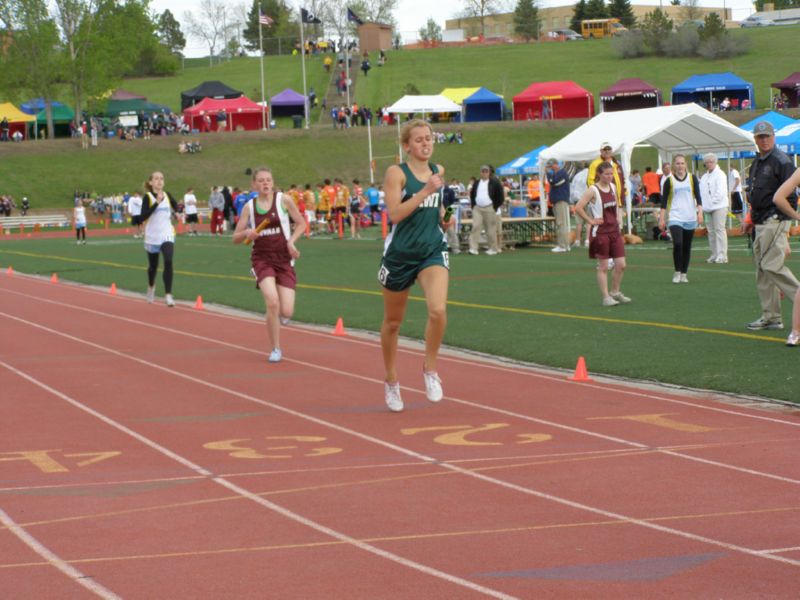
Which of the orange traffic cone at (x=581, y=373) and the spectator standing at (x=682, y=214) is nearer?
the orange traffic cone at (x=581, y=373)

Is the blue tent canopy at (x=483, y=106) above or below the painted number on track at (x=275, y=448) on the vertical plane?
above

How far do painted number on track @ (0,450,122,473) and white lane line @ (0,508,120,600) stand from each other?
1224 mm

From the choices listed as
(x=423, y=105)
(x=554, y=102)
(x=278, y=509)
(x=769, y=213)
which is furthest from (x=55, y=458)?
(x=554, y=102)

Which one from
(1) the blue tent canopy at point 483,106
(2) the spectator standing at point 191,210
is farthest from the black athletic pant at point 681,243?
(1) the blue tent canopy at point 483,106

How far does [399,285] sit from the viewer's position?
32.8ft

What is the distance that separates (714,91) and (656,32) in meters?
29.1

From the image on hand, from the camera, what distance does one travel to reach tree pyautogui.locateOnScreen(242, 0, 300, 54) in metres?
130

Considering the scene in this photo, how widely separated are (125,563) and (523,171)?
130 feet

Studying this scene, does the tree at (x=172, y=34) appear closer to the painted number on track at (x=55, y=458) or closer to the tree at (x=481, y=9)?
the tree at (x=481, y=9)

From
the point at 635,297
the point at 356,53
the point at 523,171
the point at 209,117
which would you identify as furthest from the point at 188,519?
the point at 356,53

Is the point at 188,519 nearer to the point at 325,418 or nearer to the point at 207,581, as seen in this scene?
the point at 207,581

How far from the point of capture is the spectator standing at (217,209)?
162 ft

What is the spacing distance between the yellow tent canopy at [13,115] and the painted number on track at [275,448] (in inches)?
3016

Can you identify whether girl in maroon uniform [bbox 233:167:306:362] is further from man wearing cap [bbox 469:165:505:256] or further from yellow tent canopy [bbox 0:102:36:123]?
yellow tent canopy [bbox 0:102:36:123]
